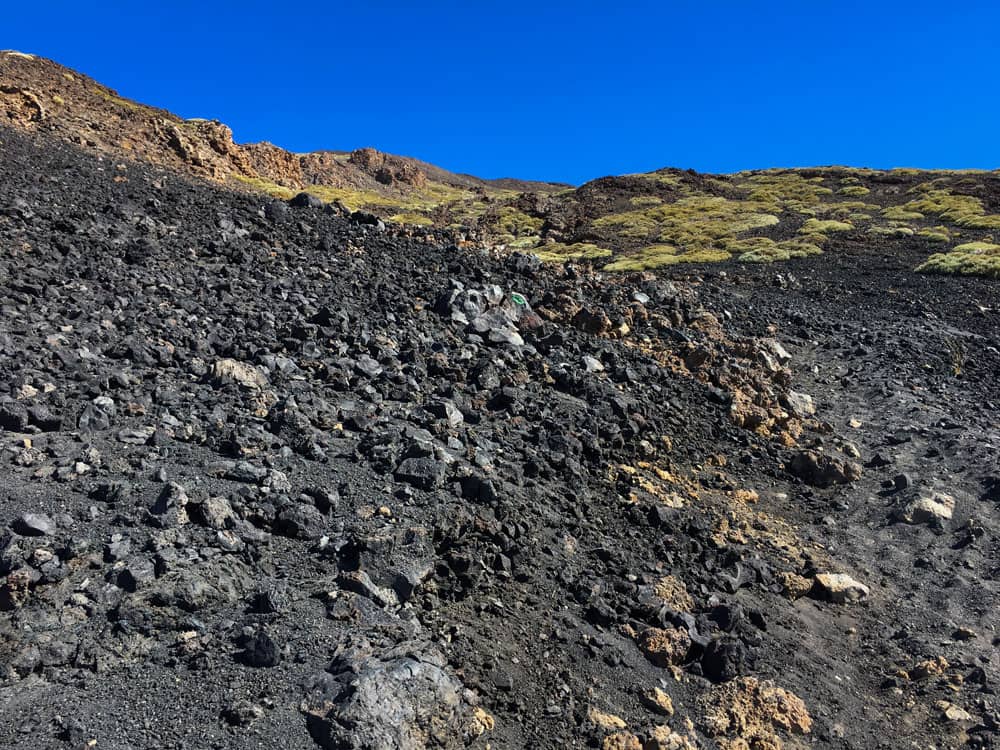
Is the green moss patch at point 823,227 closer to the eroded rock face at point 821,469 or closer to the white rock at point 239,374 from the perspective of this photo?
the eroded rock face at point 821,469

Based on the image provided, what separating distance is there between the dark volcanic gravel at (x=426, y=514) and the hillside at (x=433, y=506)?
3cm

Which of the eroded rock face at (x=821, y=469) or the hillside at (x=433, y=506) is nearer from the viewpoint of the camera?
the hillside at (x=433, y=506)

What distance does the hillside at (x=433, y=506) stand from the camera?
4730 mm

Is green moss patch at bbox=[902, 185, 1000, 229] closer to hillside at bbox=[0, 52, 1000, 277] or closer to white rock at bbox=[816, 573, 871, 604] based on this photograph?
hillside at bbox=[0, 52, 1000, 277]

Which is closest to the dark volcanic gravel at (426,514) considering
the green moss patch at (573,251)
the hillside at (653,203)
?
the hillside at (653,203)

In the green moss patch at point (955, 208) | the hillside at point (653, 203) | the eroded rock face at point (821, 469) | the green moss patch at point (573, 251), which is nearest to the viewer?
the eroded rock face at point (821, 469)

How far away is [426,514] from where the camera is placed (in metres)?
6.85

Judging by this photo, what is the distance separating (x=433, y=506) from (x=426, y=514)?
0.58 ft

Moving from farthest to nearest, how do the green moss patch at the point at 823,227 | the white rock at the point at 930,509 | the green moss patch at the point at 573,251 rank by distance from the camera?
the green moss patch at the point at 823,227, the green moss patch at the point at 573,251, the white rock at the point at 930,509

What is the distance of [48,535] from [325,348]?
5252 millimetres

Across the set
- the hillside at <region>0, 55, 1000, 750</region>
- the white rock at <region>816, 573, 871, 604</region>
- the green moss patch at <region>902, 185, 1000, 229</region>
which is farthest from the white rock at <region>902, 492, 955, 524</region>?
the green moss patch at <region>902, 185, 1000, 229</region>

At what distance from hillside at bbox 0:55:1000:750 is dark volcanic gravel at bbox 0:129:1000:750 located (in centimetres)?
3

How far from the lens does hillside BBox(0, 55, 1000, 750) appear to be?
4.73m

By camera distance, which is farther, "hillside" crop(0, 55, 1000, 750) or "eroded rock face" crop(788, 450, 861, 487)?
"eroded rock face" crop(788, 450, 861, 487)
